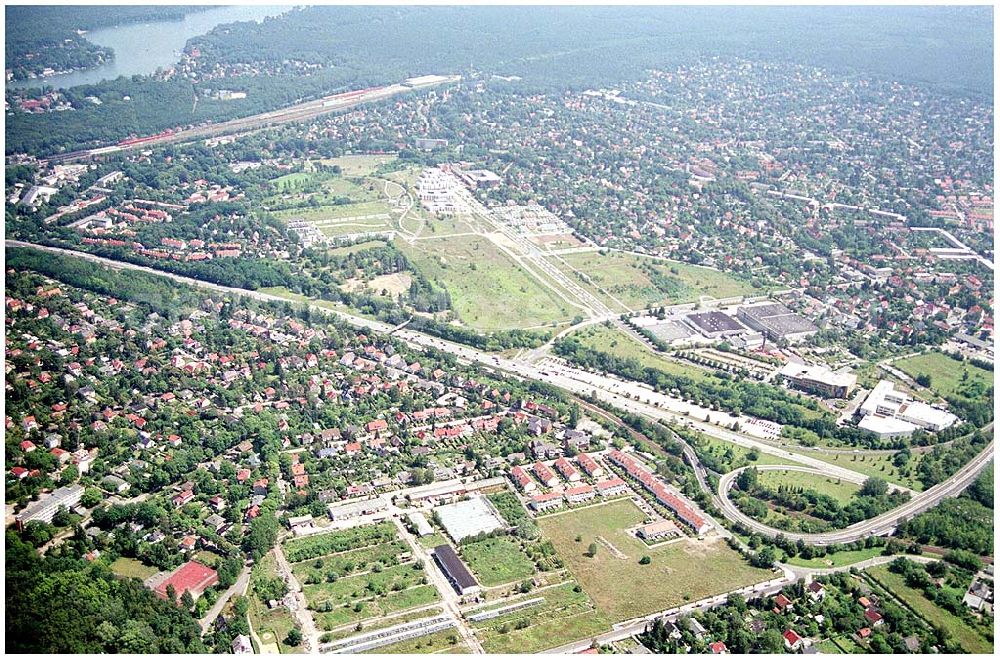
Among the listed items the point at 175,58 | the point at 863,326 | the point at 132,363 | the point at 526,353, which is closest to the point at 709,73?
the point at 175,58

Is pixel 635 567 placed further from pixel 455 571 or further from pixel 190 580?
pixel 190 580

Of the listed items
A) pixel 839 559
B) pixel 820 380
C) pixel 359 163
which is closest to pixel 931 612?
pixel 839 559

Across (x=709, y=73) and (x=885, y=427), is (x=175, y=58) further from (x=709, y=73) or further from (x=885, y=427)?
(x=885, y=427)

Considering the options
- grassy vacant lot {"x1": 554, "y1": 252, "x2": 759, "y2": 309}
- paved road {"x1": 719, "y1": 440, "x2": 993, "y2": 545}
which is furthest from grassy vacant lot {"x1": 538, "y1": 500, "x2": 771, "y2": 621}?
grassy vacant lot {"x1": 554, "y1": 252, "x2": 759, "y2": 309}

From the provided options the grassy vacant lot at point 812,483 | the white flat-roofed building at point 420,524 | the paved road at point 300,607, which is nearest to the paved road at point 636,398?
the grassy vacant lot at point 812,483

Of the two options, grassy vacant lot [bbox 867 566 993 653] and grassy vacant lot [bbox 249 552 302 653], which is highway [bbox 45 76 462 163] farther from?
grassy vacant lot [bbox 867 566 993 653]
